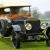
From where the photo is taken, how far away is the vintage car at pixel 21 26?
937cm

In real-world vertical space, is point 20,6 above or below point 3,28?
above

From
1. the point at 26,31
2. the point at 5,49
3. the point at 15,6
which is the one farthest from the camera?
the point at 15,6

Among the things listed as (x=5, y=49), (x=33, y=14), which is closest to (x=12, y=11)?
(x=33, y=14)

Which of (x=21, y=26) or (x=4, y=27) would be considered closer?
(x=21, y=26)

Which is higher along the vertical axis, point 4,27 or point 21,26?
point 21,26

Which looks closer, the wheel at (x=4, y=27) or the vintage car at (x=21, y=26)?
the vintage car at (x=21, y=26)

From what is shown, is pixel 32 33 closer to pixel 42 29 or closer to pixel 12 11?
pixel 42 29

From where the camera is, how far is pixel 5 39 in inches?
476

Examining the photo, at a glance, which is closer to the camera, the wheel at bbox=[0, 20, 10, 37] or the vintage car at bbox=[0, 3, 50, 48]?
the vintage car at bbox=[0, 3, 50, 48]

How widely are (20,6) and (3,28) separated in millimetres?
A: 1267

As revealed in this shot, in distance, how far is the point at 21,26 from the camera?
32.3 feet

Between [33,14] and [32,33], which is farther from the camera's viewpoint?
[33,14]

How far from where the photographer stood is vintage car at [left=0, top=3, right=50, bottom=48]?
30.7ft

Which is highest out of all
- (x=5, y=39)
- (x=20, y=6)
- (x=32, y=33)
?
(x=20, y=6)
